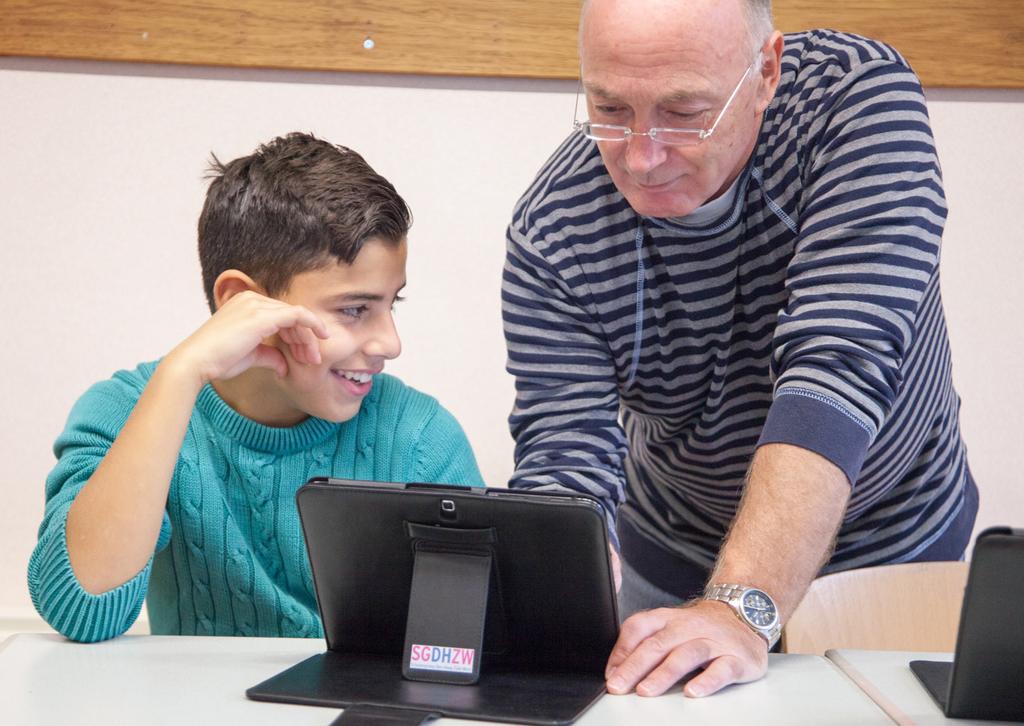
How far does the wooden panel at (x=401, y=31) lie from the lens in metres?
1.92

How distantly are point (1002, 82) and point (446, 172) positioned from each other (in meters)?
0.99

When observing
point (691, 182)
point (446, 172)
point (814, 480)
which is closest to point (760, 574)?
point (814, 480)

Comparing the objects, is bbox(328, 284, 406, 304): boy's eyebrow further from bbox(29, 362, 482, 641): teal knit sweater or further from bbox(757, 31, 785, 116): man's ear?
bbox(757, 31, 785, 116): man's ear

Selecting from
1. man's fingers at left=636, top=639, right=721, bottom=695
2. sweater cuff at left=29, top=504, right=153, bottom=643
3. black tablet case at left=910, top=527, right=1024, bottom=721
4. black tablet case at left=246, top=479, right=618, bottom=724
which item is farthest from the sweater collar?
black tablet case at left=910, top=527, right=1024, bottom=721

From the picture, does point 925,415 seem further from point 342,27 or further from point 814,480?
point 342,27

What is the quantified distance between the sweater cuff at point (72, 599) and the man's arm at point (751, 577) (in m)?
0.48

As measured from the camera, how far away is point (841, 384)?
1.08m

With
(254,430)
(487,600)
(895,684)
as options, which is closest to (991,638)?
(895,684)

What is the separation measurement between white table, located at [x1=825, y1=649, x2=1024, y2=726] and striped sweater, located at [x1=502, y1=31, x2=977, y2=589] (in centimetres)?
17

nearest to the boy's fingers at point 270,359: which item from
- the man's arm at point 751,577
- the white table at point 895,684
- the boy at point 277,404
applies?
the boy at point 277,404

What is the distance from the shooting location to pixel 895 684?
94 cm

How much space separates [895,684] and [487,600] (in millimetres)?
348

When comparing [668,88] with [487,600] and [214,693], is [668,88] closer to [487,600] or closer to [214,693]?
[487,600]

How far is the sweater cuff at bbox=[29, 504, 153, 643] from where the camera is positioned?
42.3 inches
